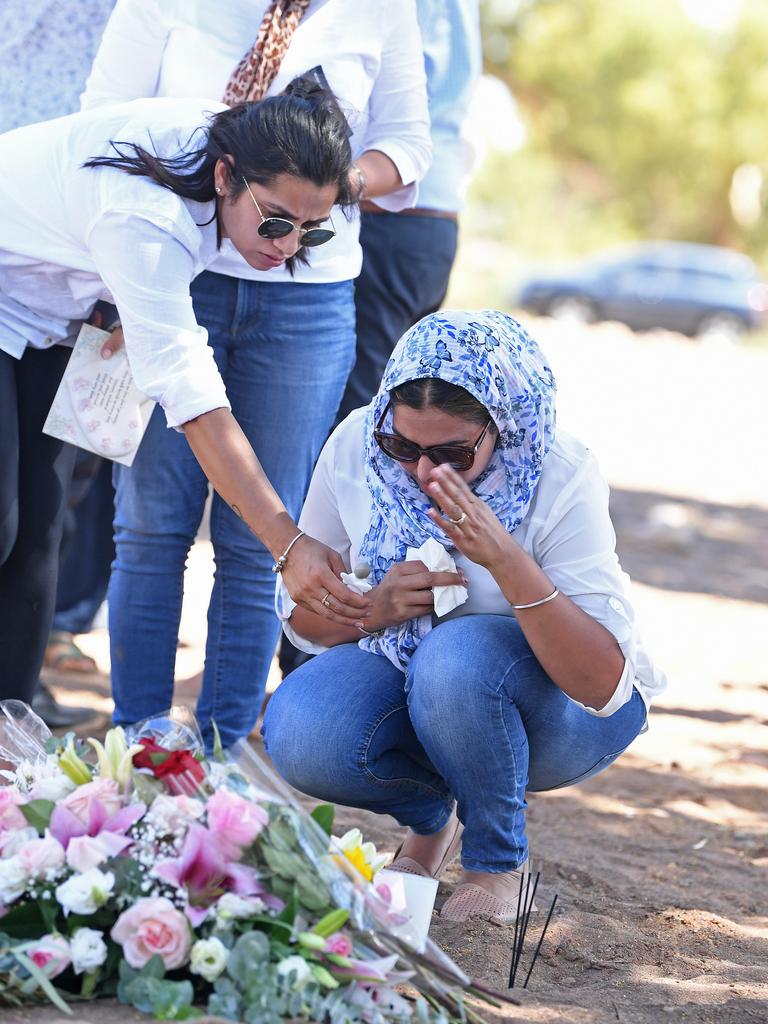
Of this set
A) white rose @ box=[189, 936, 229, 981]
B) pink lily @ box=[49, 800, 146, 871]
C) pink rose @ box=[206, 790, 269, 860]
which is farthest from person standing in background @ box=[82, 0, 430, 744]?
white rose @ box=[189, 936, 229, 981]

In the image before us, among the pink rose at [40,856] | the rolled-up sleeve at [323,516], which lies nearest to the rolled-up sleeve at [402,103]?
the rolled-up sleeve at [323,516]

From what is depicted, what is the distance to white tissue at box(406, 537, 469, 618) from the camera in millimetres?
2793

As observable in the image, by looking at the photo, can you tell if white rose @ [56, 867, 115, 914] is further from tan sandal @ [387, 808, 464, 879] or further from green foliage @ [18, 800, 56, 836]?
tan sandal @ [387, 808, 464, 879]

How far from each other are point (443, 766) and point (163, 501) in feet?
3.12

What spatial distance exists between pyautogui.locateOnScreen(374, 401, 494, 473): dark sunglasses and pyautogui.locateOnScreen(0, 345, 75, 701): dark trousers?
80 cm

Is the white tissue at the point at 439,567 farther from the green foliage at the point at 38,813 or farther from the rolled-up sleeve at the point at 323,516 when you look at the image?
the green foliage at the point at 38,813

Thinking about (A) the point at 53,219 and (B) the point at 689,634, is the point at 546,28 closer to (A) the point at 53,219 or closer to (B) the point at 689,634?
(B) the point at 689,634

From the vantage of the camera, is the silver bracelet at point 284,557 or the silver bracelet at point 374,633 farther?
the silver bracelet at point 374,633

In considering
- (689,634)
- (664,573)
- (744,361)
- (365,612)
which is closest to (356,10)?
(365,612)

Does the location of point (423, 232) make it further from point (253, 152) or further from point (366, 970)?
point (366, 970)

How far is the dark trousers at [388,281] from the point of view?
4.05 metres

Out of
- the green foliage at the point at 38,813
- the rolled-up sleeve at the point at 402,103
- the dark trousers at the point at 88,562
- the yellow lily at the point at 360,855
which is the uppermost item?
the rolled-up sleeve at the point at 402,103

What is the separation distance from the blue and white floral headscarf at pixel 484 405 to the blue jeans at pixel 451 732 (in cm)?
19

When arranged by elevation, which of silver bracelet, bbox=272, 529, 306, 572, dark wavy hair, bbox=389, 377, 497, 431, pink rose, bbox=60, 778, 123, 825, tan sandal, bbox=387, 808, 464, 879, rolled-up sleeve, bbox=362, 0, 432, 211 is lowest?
tan sandal, bbox=387, 808, 464, 879
